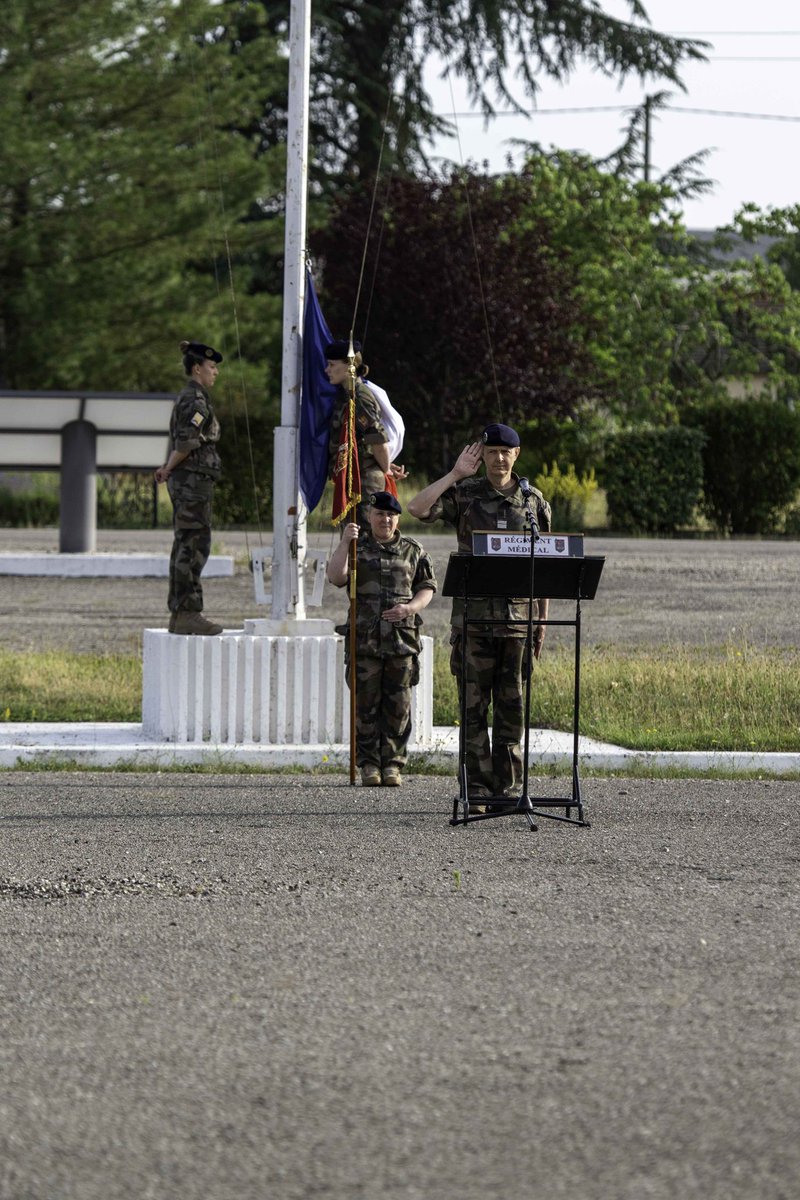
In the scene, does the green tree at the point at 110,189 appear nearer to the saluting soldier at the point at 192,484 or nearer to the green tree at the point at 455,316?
the green tree at the point at 455,316

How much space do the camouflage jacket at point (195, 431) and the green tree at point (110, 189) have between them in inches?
849

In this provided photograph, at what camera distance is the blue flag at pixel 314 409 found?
10.8 meters

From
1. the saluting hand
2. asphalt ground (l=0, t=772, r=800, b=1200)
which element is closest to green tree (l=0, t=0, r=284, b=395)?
the saluting hand

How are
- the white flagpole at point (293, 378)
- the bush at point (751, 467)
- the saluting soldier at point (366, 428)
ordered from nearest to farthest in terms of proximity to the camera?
the saluting soldier at point (366, 428) → the white flagpole at point (293, 378) → the bush at point (751, 467)

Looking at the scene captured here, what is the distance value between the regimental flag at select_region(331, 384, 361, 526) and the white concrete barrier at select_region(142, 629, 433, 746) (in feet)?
3.01

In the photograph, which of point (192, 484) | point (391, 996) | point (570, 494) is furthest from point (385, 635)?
point (570, 494)

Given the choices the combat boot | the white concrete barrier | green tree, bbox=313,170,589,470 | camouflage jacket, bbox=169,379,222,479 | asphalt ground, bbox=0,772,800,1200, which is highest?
green tree, bbox=313,170,589,470

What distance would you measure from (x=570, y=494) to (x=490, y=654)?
20.4 m

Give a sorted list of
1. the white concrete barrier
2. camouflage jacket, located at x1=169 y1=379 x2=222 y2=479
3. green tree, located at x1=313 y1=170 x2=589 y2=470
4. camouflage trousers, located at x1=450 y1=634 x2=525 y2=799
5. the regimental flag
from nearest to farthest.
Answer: camouflage trousers, located at x1=450 y1=634 x2=525 y2=799 → the regimental flag → the white concrete barrier → camouflage jacket, located at x1=169 y1=379 x2=222 y2=479 → green tree, located at x1=313 y1=170 x2=589 y2=470

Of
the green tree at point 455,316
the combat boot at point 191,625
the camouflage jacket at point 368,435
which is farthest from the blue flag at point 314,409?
the green tree at point 455,316

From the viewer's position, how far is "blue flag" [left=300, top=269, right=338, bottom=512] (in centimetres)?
1083

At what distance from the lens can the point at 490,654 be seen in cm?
891

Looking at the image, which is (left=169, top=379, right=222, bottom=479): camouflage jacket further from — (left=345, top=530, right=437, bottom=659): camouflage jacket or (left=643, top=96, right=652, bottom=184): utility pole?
(left=643, top=96, right=652, bottom=184): utility pole

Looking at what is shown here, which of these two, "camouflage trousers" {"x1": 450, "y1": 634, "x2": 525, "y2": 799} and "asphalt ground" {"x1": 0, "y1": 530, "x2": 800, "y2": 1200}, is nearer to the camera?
"asphalt ground" {"x1": 0, "y1": 530, "x2": 800, "y2": 1200}
